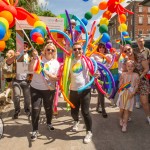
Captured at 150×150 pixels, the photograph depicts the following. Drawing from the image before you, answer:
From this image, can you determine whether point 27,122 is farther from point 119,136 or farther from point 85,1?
point 85,1

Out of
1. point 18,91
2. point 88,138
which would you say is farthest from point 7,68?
point 88,138

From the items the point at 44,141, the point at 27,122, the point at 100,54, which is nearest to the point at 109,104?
the point at 100,54

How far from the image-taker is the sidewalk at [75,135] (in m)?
3.77

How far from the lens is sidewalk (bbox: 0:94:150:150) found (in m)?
3.77

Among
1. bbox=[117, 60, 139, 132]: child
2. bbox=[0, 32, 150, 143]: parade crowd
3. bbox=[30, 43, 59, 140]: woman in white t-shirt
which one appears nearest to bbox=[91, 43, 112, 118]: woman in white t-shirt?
bbox=[0, 32, 150, 143]: parade crowd

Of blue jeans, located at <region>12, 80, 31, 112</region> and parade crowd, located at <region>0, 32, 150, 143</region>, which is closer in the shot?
parade crowd, located at <region>0, 32, 150, 143</region>

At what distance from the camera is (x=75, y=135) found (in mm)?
4246

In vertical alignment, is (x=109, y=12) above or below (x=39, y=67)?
above

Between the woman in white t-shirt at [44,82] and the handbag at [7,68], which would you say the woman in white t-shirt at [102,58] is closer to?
the woman in white t-shirt at [44,82]

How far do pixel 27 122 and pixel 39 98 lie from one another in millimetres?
1239

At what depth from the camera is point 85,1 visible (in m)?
5.10

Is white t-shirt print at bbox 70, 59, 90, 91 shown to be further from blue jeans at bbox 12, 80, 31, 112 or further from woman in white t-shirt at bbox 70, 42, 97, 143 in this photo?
blue jeans at bbox 12, 80, 31, 112

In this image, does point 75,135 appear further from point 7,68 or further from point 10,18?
point 10,18

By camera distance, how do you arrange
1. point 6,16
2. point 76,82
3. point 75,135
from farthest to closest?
point 75,135
point 76,82
point 6,16
